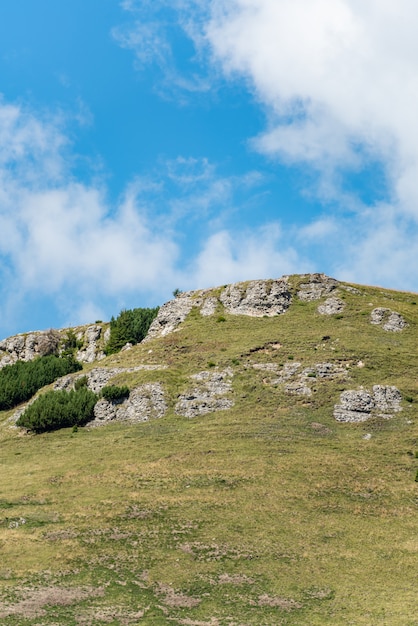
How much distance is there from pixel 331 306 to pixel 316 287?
950cm

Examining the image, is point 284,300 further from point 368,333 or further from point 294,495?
point 294,495

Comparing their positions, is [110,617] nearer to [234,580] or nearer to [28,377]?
[234,580]

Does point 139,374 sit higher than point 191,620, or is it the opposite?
point 139,374

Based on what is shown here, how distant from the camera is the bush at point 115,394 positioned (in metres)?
100

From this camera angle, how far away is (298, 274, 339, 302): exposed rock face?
132 metres

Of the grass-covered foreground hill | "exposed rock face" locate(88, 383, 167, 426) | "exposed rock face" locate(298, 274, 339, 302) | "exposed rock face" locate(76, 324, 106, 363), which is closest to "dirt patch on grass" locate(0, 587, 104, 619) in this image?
the grass-covered foreground hill

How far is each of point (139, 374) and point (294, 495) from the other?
4529 centimetres

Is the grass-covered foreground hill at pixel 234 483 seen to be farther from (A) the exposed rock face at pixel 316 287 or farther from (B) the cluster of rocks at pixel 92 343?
(B) the cluster of rocks at pixel 92 343

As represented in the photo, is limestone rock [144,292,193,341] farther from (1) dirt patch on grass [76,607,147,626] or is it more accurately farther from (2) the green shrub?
(1) dirt patch on grass [76,607,147,626]

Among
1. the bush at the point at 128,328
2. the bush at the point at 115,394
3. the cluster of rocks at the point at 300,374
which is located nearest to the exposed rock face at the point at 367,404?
the cluster of rocks at the point at 300,374

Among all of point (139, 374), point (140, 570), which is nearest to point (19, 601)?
point (140, 570)

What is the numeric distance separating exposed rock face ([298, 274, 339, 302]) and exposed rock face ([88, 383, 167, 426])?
45.3 m

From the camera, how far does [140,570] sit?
53.3 metres

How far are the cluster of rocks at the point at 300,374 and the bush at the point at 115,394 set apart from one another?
22.5 m
